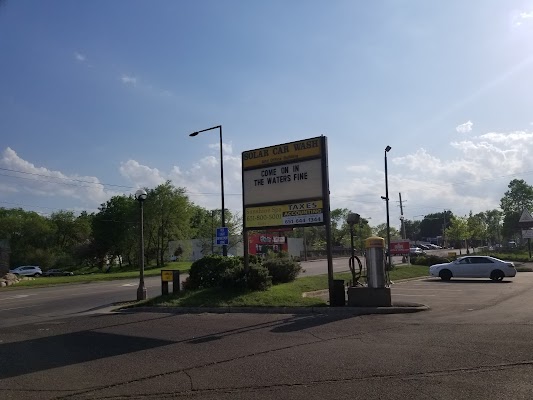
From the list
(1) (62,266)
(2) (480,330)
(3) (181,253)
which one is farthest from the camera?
(1) (62,266)

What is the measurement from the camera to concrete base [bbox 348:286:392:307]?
14930 millimetres

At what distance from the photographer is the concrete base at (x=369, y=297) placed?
49.0 feet

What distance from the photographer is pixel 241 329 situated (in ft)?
39.1

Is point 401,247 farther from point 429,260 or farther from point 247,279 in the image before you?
point 247,279

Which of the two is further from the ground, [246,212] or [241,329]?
[246,212]

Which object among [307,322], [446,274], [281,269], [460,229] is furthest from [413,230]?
[307,322]

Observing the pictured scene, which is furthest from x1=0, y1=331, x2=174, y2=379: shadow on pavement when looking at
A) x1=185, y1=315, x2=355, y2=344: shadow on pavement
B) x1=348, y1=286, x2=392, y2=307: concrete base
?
x1=348, y1=286, x2=392, y2=307: concrete base

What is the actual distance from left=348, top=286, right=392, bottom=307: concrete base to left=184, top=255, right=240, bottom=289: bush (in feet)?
20.1

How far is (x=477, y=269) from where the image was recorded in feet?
92.0

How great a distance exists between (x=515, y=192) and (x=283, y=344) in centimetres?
9037

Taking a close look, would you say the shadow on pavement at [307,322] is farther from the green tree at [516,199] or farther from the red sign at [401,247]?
→ the green tree at [516,199]

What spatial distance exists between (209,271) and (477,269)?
16225 millimetres

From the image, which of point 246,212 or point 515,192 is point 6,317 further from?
point 515,192

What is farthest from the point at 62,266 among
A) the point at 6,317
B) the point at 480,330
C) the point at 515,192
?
the point at 480,330
